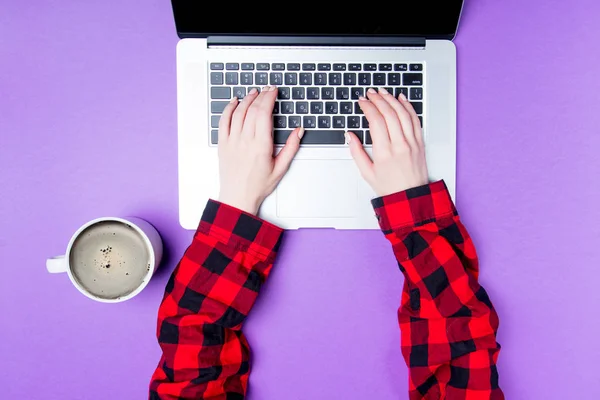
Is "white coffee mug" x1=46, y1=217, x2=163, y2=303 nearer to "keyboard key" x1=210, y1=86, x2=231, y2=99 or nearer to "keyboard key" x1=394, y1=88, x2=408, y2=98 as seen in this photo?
"keyboard key" x1=210, y1=86, x2=231, y2=99

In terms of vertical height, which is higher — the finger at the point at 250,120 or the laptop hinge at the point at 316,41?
the laptop hinge at the point at 316,41

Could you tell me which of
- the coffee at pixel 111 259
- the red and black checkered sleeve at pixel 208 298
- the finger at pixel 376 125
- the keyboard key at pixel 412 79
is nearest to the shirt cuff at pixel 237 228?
the red and black checkered sleeve at pixel 208 298

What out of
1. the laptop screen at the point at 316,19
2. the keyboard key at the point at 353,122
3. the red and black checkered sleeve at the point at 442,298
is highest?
the laptop screen at the point at 316,19

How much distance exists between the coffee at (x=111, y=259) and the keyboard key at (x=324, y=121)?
1.07ft

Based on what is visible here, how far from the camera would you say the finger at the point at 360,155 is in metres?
0.71

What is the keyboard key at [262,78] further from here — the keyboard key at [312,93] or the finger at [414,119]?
the finger at [414,119]

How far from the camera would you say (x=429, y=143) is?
0.73 metres

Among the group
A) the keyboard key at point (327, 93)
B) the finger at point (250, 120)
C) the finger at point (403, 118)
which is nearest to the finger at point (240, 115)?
the finger at point (250, 120)

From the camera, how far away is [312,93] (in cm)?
71

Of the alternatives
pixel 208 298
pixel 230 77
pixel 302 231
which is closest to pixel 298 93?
pixel 230 77

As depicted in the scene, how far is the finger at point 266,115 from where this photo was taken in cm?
70

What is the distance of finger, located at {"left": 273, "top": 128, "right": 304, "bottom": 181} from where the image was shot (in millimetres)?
705

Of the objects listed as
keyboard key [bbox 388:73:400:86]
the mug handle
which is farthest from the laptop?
the mug handle

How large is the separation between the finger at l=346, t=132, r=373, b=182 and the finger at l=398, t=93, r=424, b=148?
0.08 m
